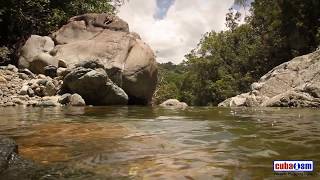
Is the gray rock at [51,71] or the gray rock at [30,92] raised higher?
the gray rock at [51,71]

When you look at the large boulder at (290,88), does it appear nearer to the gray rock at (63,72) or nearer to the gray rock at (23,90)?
the gray rock at (63,72)

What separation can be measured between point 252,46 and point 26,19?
1728 centimetres

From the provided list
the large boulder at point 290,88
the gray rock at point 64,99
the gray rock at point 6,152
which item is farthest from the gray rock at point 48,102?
the gray rock at point 6,152

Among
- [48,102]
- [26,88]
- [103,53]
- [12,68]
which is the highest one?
[103,53]

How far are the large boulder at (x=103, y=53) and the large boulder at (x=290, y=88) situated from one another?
14.0 feet

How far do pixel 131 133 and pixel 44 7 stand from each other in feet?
49.8

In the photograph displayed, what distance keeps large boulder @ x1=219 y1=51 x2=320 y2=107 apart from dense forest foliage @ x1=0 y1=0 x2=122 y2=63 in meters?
9.41

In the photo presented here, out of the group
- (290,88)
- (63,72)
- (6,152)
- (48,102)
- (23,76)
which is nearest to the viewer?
(6,152)

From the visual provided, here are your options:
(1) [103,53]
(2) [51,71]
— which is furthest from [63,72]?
(1) [103,53]

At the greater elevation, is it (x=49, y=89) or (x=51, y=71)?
(x=51, y=71)

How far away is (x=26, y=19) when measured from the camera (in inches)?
724

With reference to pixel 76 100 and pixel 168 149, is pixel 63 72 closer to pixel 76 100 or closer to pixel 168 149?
pixel 76 100

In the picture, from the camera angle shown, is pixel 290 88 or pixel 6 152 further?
pixel 290 88

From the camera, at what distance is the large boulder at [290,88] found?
15.1 m
